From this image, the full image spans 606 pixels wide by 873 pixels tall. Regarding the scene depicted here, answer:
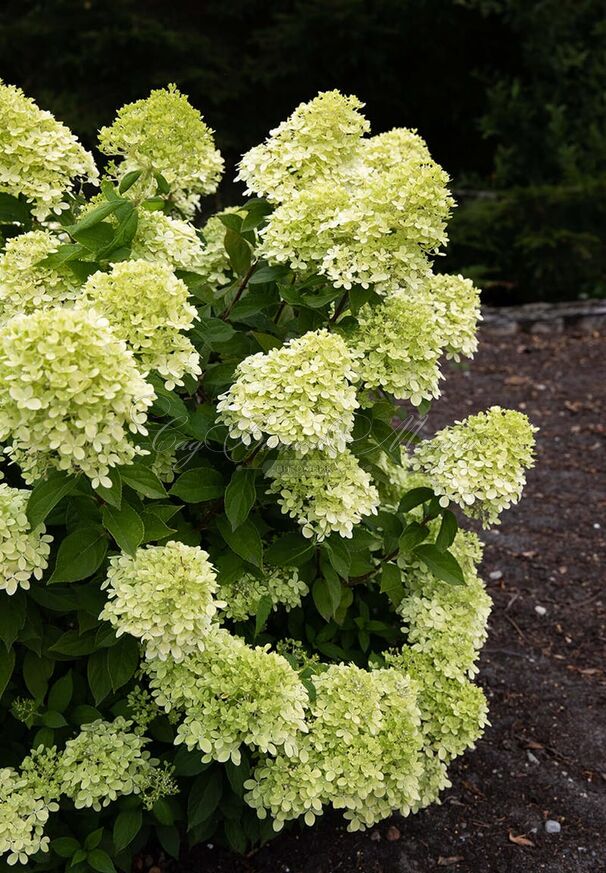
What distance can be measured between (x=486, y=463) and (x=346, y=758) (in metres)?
0.79

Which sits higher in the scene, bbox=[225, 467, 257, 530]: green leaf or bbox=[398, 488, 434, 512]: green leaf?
bbox=[225, 467, 257, 530]: green leaf

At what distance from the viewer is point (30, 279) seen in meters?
2.06

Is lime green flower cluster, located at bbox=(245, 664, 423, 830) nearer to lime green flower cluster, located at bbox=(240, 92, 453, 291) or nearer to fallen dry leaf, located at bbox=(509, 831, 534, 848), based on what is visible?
fallen dry leaf, located at bbox=(509, 831, 534, 848)

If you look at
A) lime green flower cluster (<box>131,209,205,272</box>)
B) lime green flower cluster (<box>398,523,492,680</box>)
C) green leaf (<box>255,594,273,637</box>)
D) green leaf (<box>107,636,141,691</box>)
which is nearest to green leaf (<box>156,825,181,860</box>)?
green leaf (<box>107,636,141,691</box>)

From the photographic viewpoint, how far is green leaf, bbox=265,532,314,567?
229cm

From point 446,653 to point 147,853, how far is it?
1067 mm

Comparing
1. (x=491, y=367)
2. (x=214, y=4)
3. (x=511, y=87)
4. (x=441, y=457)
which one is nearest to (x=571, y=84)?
(x=511, y=87)

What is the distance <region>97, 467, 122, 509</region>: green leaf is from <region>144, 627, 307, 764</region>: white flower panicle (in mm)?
477

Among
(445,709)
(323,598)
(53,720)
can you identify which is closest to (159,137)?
(323,598)

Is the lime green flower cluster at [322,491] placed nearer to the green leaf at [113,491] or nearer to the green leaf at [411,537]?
the green leaf at [411,537]

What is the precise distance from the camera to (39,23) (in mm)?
8594

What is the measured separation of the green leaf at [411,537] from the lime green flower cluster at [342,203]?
70 cm

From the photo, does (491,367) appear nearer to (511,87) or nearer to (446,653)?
(511,87)

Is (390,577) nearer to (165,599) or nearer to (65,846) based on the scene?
(165,599)
